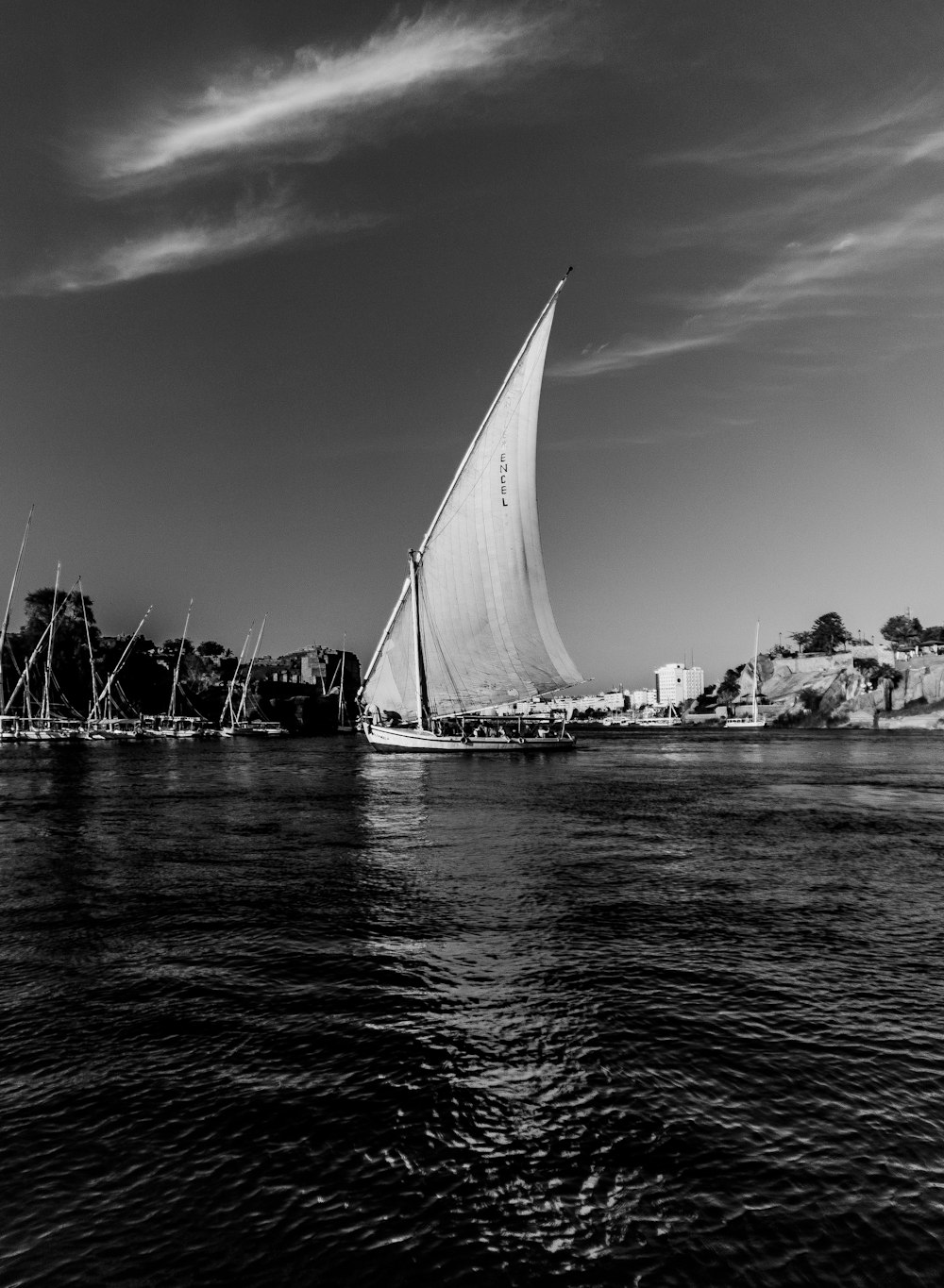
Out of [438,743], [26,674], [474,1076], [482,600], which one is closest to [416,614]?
[482,600]

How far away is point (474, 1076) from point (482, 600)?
5439 cm

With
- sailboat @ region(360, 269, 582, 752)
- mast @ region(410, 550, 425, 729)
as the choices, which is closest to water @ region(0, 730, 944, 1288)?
sailboat @ region(360, 269, 582, 752)

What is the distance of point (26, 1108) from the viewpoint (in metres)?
6.93

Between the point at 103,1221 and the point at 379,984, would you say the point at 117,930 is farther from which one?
the point at 103,1221

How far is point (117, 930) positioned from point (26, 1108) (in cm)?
682

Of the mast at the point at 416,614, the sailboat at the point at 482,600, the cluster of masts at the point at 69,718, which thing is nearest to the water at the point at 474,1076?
the sailboat at the point at 482,600

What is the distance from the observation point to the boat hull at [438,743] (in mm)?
69312

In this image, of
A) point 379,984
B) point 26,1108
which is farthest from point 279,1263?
point 379,984

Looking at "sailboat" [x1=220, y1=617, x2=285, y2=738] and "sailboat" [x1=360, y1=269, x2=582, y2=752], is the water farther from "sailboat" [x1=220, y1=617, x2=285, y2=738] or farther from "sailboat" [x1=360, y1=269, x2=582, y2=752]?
"sailboat" [x1=220, y1=617, x2=285, y2=738]

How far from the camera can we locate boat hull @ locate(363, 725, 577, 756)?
227 feet

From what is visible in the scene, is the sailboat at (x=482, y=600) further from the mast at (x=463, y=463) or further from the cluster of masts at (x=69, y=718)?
the cluster of masts at (x=69, y=718)

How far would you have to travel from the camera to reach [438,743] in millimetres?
69188

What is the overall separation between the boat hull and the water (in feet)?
165

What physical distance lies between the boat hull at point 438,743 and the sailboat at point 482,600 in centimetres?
15
